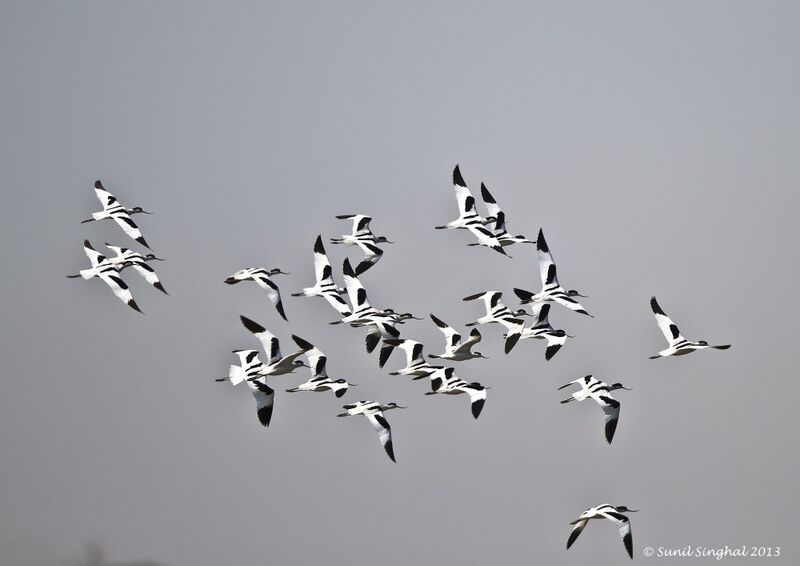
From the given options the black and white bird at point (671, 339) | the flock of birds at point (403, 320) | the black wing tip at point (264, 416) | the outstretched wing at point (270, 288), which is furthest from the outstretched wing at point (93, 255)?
the black and white bird at point (671, 339)

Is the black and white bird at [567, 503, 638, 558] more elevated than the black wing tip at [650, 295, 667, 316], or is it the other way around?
the black wing tip at [650, 295, 667, 316]

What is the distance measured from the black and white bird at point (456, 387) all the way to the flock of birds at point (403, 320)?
43mm

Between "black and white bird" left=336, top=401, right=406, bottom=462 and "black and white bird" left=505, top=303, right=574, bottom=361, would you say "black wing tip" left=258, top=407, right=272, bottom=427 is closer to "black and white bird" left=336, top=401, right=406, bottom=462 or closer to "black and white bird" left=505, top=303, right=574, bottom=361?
"black and white bird" left=336, top=401, right=406, bottom=462

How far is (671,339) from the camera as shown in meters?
61.3

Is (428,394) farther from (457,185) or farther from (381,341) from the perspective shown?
(457,185)

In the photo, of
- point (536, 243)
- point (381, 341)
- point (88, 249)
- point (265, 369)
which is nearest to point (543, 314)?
point (536, 243)

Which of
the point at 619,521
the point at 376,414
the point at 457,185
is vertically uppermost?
the point at 457,185

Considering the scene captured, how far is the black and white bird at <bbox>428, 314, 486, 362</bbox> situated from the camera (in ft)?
194

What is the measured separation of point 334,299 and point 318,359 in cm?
319

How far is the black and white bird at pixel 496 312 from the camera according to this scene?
61.3m

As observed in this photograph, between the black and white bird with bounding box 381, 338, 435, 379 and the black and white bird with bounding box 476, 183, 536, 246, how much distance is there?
6432 millimetres

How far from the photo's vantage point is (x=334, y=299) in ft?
203

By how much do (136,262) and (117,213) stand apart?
263 cm

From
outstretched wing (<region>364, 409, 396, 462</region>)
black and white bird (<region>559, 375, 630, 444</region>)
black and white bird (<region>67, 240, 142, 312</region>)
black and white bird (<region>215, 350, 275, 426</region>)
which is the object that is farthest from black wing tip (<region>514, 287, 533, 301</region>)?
black and white bird (<region>67, 240, 142, 312</region>)
